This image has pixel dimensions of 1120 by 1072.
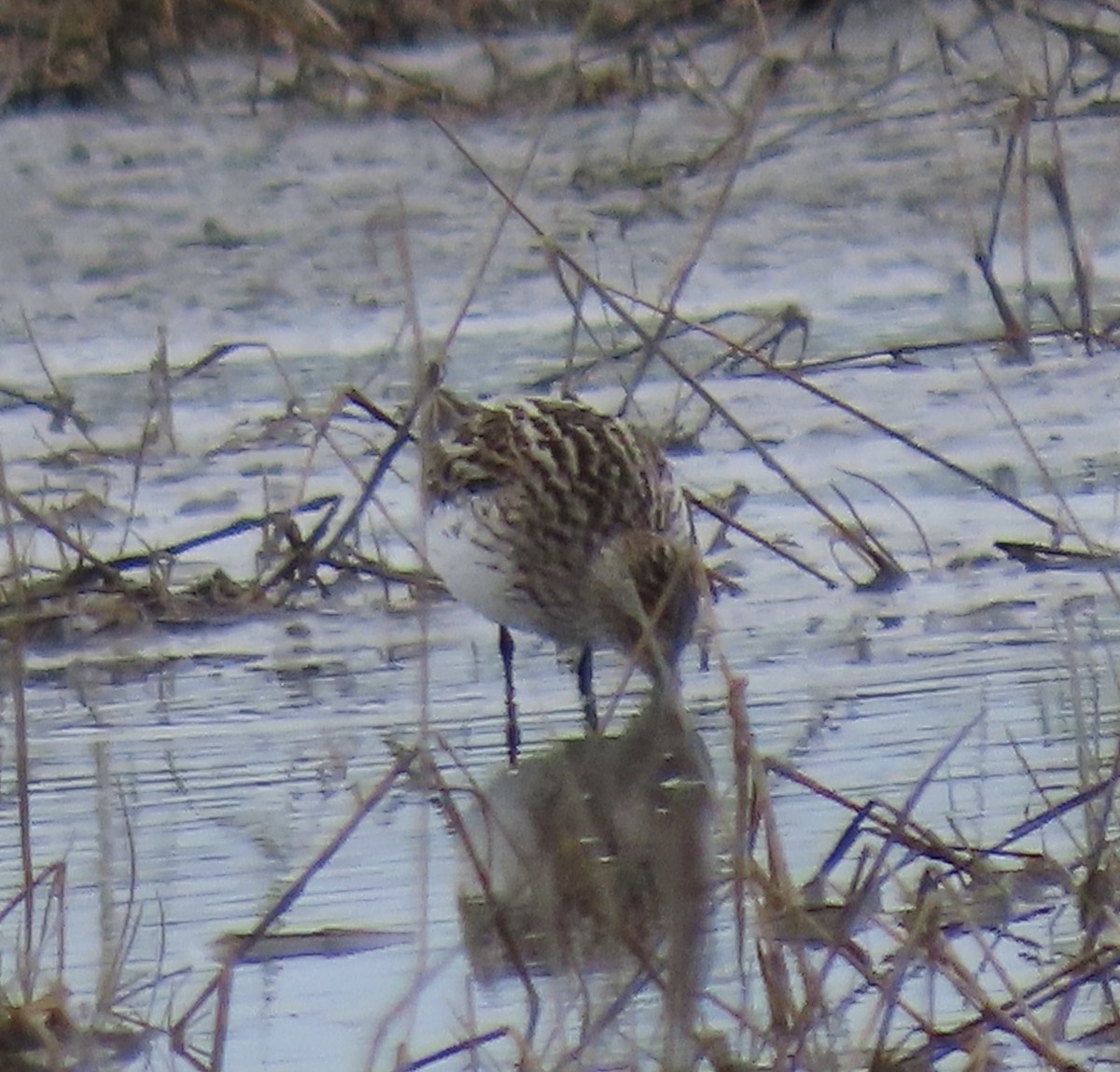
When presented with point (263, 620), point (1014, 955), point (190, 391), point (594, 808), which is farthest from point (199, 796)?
point (190, 391)

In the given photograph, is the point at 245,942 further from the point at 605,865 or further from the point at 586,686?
the point at 586,686

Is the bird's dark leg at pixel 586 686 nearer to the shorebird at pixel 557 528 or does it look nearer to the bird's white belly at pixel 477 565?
the shorebird at pixel 557 528

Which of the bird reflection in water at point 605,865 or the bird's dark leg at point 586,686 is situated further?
the bird's dark leg at point 586,686

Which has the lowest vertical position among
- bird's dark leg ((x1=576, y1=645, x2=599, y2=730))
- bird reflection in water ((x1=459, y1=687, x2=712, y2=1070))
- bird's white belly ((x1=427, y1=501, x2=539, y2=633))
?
bird's dark leg ((x1=576, y1=645, x2=599, y2=730))

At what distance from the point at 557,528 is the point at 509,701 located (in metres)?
0.42

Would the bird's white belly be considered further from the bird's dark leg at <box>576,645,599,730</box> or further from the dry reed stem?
the dry reed stem

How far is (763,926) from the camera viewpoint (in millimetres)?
3922

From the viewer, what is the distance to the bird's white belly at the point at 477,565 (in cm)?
628

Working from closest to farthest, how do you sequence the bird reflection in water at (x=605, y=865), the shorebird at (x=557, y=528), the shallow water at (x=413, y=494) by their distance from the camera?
the bird reflection in water at (x=605, y=865), the shallow water at (x=413, y=494), the shorebird at (x=557, y=528)

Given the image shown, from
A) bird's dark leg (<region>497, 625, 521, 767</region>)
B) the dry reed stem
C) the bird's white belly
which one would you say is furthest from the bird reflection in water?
the bird's white belly

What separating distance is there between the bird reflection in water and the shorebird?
21 centimetres

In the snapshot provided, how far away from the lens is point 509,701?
20.1ft

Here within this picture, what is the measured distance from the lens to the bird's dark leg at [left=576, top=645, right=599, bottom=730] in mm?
6145

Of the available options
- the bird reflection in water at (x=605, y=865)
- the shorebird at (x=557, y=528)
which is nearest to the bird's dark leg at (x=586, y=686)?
the shorebird at (x=557, y=528)
